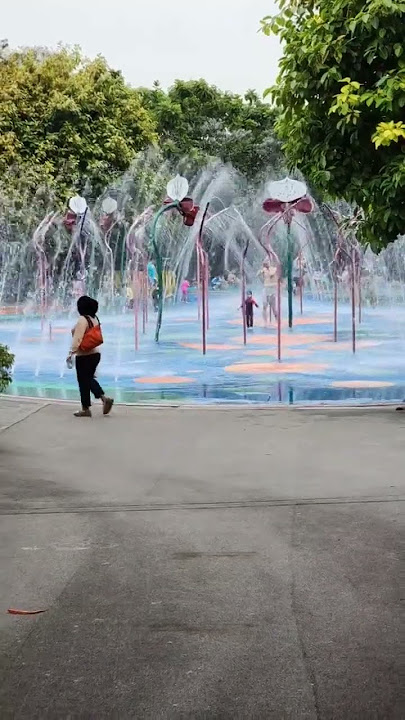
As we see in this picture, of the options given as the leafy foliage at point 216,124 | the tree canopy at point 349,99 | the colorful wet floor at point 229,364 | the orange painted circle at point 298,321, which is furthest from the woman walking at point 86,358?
the leafy foliage at point 216,124

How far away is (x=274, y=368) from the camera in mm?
17312

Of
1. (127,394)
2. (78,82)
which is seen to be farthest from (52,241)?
(127,394)

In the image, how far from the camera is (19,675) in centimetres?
432

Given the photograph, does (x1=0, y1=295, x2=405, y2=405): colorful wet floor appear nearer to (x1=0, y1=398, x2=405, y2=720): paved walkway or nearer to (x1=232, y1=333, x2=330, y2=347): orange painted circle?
(x1=232, y1=333, x2=330, y2=347): orange painted circle

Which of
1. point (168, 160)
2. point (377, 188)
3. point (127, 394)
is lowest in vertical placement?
point (127, 394)

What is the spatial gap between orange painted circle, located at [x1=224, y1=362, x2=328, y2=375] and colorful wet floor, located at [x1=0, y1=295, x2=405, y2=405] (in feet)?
0.05

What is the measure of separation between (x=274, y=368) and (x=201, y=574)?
38.1 ft

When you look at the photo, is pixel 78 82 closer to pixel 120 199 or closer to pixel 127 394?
pixel 120 199

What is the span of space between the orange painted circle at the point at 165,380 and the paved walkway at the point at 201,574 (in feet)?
16.8

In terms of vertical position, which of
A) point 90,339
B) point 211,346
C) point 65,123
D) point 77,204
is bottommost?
point 211,346

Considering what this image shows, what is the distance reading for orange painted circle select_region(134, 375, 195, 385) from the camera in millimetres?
15719

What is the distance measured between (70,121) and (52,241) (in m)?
4.38

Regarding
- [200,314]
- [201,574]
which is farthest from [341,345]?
[201,574]

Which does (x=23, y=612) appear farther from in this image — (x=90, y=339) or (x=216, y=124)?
(x=216, y=124)
